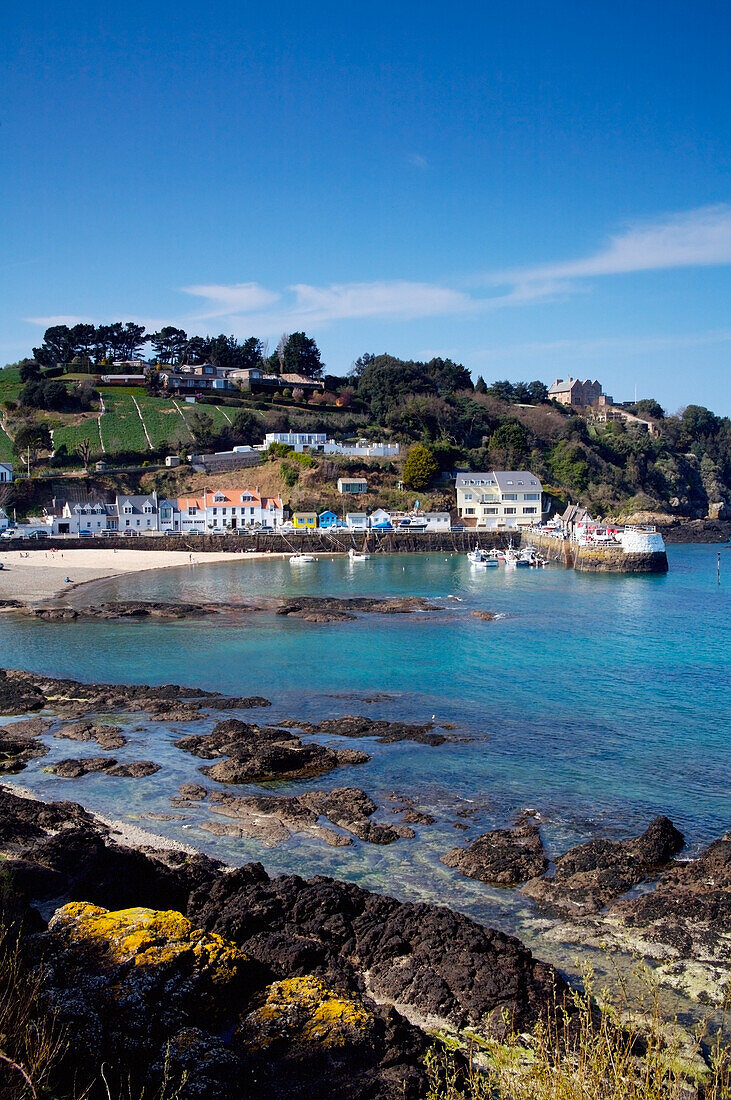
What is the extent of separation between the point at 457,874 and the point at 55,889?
5961 mm

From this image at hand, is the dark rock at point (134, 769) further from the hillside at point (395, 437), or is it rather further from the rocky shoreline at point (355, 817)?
the hillside at point (395, 437)

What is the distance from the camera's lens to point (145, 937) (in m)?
7.94

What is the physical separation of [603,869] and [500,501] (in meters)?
65.6

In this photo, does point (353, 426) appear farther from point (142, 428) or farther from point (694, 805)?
point (694, 805)

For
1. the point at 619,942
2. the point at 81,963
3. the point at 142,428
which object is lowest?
the point at 619,942

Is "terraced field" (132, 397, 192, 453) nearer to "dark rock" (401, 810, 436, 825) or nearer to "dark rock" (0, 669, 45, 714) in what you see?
"dark rock" (0, 669, 45, 714)

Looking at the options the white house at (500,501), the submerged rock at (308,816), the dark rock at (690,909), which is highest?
the white house at (500,501)

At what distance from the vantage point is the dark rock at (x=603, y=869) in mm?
11961

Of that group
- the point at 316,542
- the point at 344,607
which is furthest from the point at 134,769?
the point at 316,542

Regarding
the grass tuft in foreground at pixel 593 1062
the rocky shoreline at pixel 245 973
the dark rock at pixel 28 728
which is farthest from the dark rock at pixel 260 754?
the grass tuft in foreground at pixel 593 1062

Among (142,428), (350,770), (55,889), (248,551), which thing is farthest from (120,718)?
(142,428)

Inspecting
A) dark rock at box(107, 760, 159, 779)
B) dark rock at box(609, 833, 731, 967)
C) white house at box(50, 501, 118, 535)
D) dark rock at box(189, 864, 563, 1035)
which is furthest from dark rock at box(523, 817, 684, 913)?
white house at box(50, 501, 118, 535)

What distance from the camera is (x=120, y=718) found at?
21734mm

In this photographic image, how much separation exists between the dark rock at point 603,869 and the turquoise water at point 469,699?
0.50 metres
